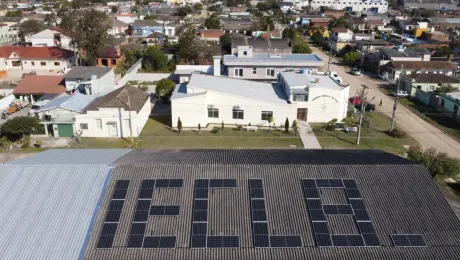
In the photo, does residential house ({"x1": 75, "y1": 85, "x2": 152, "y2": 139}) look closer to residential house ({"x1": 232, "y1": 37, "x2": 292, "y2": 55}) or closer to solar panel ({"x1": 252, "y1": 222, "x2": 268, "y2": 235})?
solar panel ({"x1": 252, "y1": 222, "x2": 268, "y2": 235})

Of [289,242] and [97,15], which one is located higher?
[97,15]

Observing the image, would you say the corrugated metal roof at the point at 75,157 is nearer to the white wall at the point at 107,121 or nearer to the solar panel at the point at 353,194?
the solar panel at the point at 353,194

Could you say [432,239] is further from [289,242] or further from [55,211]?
[55,211]

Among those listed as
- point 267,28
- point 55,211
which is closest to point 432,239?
point 55,211

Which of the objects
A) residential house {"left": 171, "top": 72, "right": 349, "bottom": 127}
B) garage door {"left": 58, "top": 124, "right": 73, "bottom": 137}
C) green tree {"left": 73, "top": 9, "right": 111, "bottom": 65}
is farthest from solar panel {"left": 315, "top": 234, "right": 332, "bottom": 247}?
green tree {"left": 73, "top": 9, "right": 111, "bottom": 65}

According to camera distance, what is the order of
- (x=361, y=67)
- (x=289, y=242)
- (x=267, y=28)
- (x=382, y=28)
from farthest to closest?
(x=382, y=28)
(x=267, y=28)
(x=361, y=67)
(x=289, y=242)

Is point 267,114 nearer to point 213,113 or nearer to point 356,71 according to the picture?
point 213,113
